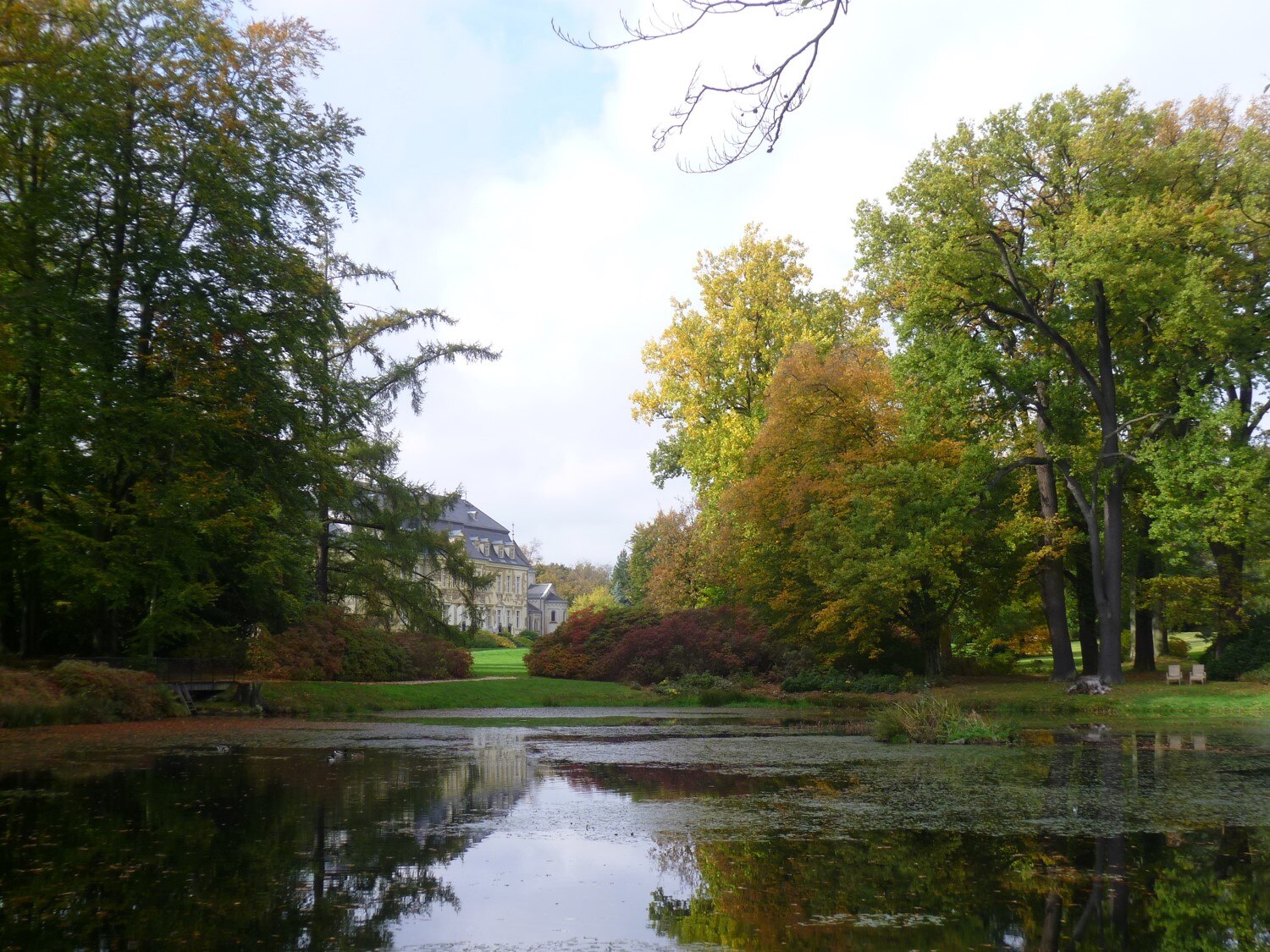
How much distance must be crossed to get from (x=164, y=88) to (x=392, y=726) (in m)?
15.1

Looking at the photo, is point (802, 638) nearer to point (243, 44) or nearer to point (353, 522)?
point (353, 522)

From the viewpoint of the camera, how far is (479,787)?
11641 millimetres

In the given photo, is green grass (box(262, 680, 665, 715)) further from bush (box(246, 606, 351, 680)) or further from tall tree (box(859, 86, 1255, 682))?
tall tree (box(859, 86, 1255, 682))

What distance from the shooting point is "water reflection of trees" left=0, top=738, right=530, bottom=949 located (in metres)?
5.59

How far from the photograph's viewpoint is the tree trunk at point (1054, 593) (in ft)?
96.5

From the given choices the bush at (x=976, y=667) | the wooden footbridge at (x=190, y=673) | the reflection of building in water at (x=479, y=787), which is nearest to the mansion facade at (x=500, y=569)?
the bush at (x=976, y=667)

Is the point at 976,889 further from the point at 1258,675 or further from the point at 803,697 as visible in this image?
the point at 1258,675

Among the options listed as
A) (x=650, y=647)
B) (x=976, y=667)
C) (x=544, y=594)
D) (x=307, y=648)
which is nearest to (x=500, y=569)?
(x=544, y=594)

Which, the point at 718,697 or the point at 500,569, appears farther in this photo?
the point at 500,569

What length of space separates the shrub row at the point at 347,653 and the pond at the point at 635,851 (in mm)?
14119

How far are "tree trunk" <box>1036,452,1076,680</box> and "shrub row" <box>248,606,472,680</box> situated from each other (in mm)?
19703

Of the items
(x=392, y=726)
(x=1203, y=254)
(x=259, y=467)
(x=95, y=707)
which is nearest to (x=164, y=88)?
(x=259, y=467)

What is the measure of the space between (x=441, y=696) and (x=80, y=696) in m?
11.5

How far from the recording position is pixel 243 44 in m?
25.0
